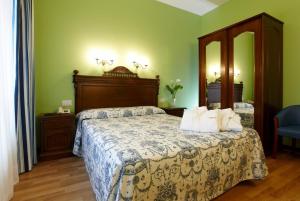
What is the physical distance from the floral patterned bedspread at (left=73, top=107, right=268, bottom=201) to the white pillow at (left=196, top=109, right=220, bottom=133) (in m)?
0.09

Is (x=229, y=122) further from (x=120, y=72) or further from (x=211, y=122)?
(x=120, y=72)

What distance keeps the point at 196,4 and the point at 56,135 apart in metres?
3.99

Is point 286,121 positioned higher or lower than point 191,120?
lower

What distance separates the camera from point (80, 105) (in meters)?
3.15

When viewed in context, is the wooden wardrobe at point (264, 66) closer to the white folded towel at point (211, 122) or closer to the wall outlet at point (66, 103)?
the white folded towel at point (211, 122)

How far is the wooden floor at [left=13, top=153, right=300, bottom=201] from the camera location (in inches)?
68.9

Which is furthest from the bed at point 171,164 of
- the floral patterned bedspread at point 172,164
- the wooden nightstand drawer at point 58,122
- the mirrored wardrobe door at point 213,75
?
the mirrored wardrobe door at point 213,75

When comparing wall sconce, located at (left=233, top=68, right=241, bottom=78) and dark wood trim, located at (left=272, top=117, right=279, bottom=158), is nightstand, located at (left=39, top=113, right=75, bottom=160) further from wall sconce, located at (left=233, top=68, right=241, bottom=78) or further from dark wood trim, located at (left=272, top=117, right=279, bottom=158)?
dark wood trim, located at (left=272, top=117, right=279, bottom=158)

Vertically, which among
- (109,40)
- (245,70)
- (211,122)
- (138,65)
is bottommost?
(211,122)

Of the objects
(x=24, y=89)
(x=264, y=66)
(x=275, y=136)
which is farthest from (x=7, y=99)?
(x=275, y=136)

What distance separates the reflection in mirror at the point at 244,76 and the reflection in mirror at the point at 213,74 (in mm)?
359

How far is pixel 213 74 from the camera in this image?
3.78 meters

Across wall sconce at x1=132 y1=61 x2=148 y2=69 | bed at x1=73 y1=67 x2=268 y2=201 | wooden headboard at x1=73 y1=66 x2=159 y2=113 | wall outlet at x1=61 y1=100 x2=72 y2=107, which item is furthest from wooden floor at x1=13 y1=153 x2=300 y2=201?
wall sconce at x1=132 y1=61 x2=148 y2=69

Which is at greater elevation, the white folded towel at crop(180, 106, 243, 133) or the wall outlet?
the wall outlet
